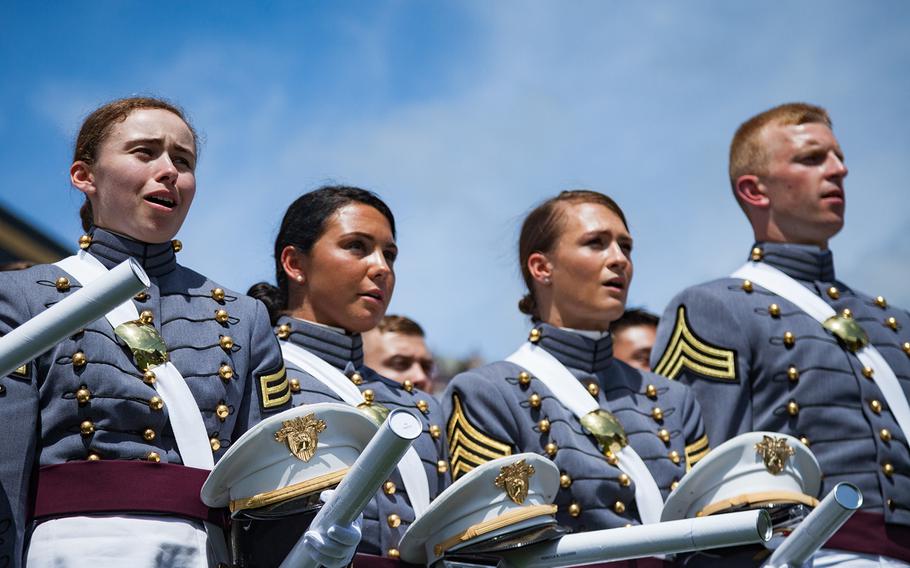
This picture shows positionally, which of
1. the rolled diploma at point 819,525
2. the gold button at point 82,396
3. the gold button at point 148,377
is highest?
the gold button at point 148,377

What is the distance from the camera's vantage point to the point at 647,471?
5840 mm

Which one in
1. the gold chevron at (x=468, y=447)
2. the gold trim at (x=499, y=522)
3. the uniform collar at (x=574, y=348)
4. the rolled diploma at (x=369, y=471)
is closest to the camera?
the rolled diploma at (x=369, y=471)

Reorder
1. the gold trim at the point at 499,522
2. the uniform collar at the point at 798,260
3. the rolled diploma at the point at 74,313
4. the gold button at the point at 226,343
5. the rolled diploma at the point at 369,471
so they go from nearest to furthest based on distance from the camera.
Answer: the rolled diploma at the point at 74,313 < the rolled diploma at the point at 369,471 < the gold trim at the point at 499,522 < the gold button at the point at 226,343 < the uniform collar at the point at 798,260

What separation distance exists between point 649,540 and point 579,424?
1510mm

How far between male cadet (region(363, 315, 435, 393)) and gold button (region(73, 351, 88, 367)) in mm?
3945

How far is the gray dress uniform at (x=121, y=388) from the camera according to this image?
173 inches

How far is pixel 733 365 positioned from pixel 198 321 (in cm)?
255

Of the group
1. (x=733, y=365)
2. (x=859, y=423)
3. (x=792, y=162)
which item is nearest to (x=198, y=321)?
(x=733, y=365)

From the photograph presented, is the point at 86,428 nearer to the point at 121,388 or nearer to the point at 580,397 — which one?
the point at 121,388

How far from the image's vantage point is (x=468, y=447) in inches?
225

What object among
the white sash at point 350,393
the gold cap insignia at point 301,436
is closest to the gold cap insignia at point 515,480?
the white sash at point 350,393

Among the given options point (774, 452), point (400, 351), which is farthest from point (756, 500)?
point (400, 351)

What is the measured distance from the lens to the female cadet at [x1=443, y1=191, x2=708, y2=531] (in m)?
5.72

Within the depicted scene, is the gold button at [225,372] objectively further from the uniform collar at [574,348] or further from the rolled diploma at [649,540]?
the uniform collar at [574,348]
